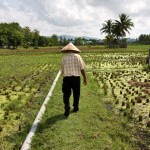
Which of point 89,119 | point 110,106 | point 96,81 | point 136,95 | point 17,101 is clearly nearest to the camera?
point 89,119

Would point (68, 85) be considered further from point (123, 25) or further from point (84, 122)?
point (123, 25)

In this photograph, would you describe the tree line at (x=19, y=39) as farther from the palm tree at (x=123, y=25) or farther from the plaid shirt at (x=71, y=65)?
the plaid shirt at (x=71, y=65)

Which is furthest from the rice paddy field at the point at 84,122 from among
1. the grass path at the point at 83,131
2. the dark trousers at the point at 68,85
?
the dark trousers at the point at 68,85

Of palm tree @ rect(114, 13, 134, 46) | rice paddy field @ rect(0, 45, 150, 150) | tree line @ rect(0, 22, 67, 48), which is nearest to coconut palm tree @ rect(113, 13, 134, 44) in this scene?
palm tree @ rect(114, 13, 134, 46)

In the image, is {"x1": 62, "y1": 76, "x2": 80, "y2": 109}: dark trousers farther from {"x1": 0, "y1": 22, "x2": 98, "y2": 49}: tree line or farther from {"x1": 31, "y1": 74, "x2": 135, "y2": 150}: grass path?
{"x1": 0, "y1": 22, "x2": 98, "y2": 49}: tree line

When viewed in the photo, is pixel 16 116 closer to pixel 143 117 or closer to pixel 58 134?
pixel 58 134

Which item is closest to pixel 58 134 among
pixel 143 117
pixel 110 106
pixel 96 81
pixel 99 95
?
pixel 143 117

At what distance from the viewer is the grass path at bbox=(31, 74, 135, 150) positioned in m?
5.82

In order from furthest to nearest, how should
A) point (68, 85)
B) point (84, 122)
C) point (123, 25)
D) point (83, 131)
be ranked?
point (123, 25) < point (68, 85) < point (84, 122) < point (83, 131)

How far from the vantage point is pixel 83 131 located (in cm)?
649

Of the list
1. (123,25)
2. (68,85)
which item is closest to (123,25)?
(123,25)

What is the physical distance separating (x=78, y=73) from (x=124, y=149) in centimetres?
233

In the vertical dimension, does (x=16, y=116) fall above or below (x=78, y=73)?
below

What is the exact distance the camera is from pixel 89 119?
7.51m
